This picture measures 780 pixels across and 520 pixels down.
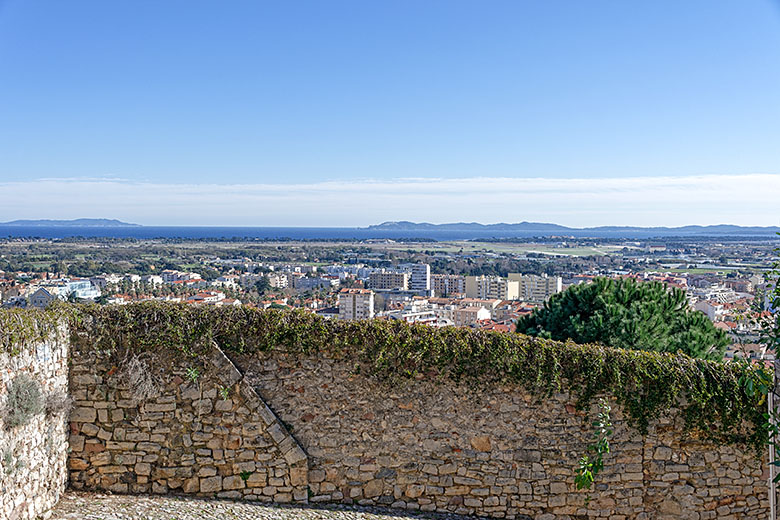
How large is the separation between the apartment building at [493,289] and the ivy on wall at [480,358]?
57029 millimetres

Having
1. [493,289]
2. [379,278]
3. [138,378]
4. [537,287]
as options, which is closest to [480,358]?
[138,378]

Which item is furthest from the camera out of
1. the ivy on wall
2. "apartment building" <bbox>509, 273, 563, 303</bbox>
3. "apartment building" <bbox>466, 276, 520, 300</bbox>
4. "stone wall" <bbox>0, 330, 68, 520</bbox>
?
"apartment building" <bbox>466, 276, 520, 300</bbox>

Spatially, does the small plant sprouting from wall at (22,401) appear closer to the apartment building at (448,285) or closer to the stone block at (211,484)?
the stone block at (211,484)

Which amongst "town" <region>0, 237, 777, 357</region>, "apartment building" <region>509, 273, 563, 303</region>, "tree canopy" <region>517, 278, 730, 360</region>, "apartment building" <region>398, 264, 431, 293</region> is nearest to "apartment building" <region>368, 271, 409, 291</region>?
"town" <region>0, 237, 777, 357</region>

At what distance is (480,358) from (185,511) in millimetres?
3411

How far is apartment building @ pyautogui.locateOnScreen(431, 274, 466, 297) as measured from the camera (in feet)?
251

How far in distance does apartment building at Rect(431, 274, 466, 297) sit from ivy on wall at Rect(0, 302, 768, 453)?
219 ft

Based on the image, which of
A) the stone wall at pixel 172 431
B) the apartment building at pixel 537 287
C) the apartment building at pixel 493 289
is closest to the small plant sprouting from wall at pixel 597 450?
the stone wall at pixel 172 431

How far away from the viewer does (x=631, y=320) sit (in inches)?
365

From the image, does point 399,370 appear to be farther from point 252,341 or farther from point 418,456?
point 252,341

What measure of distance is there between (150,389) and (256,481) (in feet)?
4.94

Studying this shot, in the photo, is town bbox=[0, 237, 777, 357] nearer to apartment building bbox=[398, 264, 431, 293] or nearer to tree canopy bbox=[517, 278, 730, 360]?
apartment building bbox=[398, 264, 431, 293]

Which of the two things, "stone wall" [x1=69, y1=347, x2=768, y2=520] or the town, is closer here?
"stone wall" [x1=69, y1=347, x2=768, y2=520]

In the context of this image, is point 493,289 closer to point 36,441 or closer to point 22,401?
point 36,441
